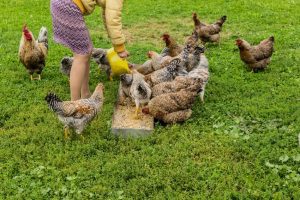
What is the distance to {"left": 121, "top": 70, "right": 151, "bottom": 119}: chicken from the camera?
661cm

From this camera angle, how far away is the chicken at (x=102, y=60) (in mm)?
7918

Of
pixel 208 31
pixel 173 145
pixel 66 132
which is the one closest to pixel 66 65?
pixel 66 132

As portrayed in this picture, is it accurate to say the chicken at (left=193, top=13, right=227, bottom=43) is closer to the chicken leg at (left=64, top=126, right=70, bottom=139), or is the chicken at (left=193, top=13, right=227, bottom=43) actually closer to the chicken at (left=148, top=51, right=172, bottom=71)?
the chicken at (left=148, top=51, right=172, bottom=71)

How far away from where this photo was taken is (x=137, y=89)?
662 cm

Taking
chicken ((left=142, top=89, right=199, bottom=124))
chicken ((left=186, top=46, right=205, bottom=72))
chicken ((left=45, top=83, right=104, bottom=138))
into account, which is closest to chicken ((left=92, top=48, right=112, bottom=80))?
chicken ((left=186, top=46, right=205, bottom=72))

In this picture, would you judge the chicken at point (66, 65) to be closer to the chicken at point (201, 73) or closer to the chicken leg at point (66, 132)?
the chicken leg at point (66, 132)

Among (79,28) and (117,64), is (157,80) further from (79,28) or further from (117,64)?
(79,28)

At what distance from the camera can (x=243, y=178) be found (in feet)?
17.1

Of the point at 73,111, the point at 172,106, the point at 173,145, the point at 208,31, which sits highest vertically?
the point at 208,31

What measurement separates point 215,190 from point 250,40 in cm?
542

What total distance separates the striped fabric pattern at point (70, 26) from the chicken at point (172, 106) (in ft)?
3.94

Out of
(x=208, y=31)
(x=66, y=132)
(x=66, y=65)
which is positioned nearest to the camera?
(x=66, y=132)

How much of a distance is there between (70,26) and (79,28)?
12 centimetres

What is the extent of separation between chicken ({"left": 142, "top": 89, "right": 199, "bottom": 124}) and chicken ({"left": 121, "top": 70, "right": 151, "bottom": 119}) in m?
0.18
